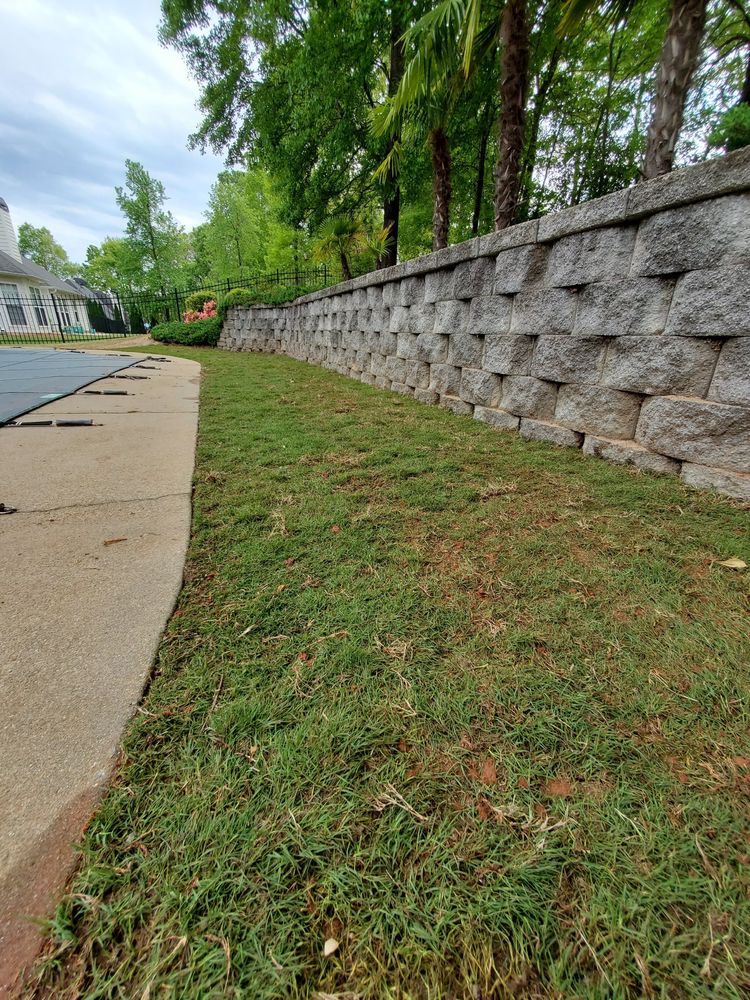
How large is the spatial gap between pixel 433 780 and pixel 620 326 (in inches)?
102

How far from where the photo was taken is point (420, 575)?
1.54m

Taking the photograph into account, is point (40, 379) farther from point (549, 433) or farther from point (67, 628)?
point (549, 433)

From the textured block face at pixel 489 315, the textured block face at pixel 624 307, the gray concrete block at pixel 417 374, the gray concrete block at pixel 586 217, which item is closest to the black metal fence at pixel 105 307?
the gray concrete block at pixel 417 374

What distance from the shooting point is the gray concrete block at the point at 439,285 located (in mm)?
3775


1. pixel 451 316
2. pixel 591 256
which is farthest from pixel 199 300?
pixel 591 256

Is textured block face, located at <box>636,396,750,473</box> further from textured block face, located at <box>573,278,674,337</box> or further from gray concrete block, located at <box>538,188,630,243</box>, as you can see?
gray concrete block, located at <box>538,188,630,243</box>

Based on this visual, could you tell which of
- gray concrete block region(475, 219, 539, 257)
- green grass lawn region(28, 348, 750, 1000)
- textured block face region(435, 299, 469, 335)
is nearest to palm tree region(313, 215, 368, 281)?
textured block face region(435, 299, 469, 335)

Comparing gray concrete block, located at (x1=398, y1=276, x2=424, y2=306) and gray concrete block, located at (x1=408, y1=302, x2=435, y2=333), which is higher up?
gray concrete block, located at (x1=398, y1=276, x2=424, y2=306)

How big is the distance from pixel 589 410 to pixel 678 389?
1.79 ft

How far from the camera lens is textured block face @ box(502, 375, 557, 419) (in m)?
2.96

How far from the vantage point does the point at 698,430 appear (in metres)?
2.10

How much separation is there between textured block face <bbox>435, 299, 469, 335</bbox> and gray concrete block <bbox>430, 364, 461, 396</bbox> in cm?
34

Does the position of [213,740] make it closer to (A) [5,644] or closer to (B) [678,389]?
(A) [5,644]

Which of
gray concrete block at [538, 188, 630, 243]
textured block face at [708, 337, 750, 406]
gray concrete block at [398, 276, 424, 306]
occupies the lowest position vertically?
textured block face at [708, 337, 750, 406]
